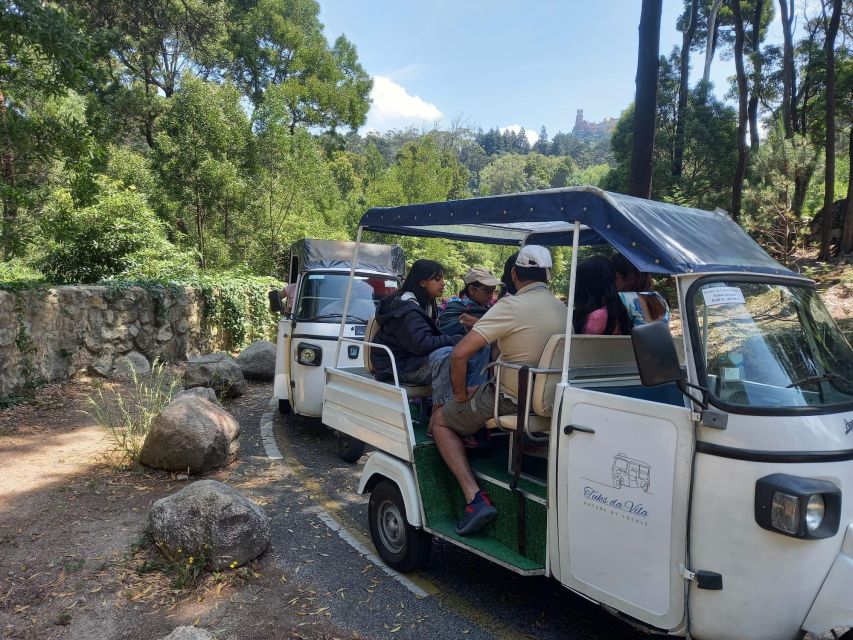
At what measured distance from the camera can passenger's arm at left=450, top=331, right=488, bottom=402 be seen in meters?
3.75

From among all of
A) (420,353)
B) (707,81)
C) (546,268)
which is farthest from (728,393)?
(707,81)

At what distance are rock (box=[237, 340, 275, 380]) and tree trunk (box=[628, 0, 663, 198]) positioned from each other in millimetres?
7415

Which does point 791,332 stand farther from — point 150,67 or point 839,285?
point 150,67

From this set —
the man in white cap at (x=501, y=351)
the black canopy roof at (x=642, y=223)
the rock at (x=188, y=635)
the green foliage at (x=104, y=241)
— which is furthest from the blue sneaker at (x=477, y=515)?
the green foliage at (x=104, y=241)

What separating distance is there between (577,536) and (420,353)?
7.36ft

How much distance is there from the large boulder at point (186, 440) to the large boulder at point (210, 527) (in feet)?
5.75

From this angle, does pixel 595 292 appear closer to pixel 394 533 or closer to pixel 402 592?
pixel 394 533

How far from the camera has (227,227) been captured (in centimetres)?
1933

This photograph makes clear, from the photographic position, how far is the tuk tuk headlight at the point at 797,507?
2.43 m

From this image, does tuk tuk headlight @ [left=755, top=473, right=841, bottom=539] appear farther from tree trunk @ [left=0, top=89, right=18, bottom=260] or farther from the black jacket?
tree trunk @ [left=0, top=89, right=18, bottom=260]

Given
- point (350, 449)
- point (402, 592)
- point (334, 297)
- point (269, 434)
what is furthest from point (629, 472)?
point (269, 434)

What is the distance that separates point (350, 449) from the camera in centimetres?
703

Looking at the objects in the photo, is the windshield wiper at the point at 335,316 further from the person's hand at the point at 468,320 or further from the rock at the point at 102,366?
the rock at the point at 102,366

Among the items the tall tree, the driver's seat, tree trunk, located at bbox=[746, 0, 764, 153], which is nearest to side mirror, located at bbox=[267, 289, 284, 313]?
the driver's seat
